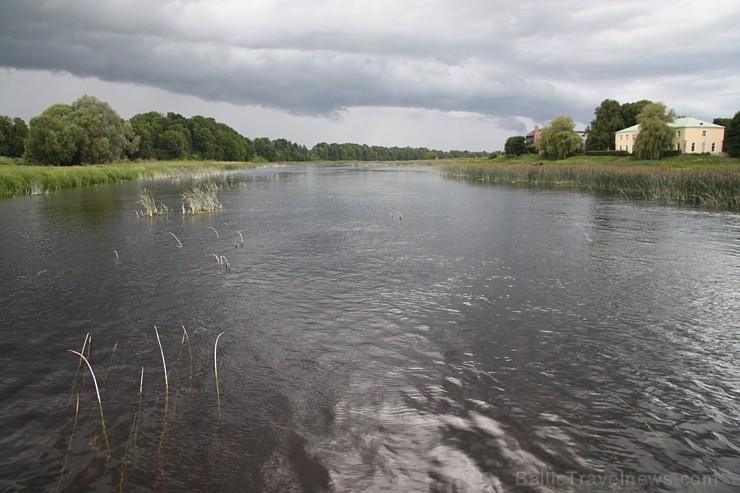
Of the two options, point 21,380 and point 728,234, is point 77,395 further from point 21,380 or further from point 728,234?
point 728,234

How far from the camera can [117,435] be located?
5750 mm

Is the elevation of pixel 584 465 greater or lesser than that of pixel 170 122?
lesser

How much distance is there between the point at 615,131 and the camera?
377 feet

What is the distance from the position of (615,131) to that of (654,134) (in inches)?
1631

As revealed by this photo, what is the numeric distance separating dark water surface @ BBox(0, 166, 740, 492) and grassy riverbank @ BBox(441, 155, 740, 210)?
68.1 ft

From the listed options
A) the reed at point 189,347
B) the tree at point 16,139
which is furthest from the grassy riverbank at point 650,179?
the tree at point 16,139

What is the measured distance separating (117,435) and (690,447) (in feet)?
23.1

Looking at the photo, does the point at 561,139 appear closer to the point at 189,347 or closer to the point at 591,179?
the point at 591,179

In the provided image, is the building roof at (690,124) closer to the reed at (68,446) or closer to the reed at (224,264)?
the reed at (224,264)

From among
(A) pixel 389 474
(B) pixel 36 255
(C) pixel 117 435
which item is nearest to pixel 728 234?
(A) pixel 389 474

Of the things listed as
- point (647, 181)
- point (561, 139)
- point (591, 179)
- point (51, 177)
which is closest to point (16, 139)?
point (51, 177)

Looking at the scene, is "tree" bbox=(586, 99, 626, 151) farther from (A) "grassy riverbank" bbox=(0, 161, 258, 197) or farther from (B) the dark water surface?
(B) the dark water surface

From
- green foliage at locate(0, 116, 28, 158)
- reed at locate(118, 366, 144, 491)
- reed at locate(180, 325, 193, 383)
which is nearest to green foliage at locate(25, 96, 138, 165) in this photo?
green foliage at locate(0, 116, 28, 158)

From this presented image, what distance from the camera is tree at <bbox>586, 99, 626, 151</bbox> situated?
11381cm
